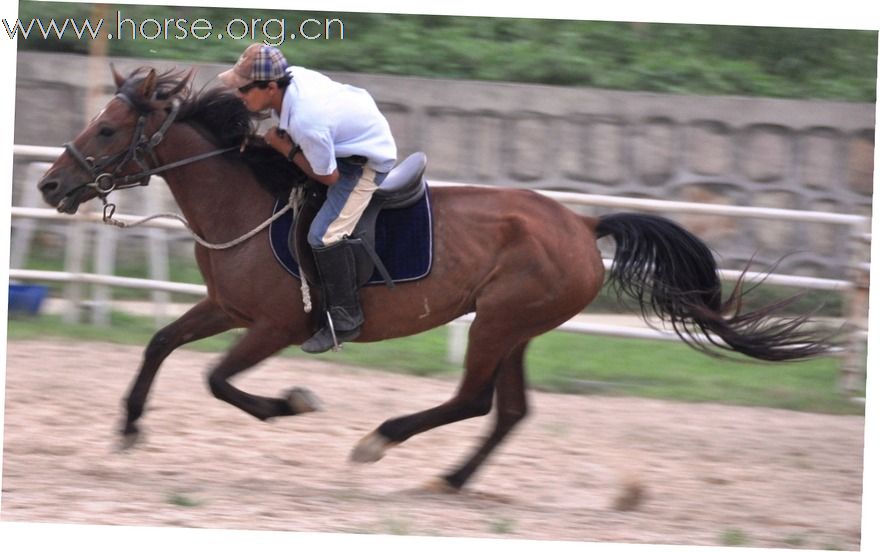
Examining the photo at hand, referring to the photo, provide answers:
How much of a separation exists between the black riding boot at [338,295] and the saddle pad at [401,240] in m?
0.15

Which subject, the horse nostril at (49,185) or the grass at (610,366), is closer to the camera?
the horse nostril at (49,185)

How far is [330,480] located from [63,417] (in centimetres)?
181

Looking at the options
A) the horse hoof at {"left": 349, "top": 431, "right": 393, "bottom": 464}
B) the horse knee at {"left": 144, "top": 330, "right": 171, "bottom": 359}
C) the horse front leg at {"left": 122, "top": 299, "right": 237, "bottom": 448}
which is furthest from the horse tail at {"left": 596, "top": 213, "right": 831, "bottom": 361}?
the horse knee at {"left": 144, "top": 330, "right": 171, "bottom": 359}

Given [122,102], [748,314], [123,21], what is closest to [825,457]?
[748,314]

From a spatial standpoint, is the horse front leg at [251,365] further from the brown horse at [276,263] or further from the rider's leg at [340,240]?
the rider's leg at [340,240]

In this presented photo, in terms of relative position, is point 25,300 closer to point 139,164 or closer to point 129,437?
point 129,437

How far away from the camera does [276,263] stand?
17.3 ft

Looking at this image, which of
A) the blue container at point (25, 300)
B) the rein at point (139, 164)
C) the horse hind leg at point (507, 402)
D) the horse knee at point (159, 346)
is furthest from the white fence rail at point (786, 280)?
the horse knee at point (159, 346)

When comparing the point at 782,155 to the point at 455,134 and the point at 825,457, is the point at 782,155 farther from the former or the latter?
the point at 825,457

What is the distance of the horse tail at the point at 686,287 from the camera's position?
568cm

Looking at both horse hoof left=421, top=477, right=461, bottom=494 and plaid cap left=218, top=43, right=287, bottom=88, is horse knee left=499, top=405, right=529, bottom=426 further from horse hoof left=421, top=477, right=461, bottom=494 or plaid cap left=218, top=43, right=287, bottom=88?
plaid cap left=218, top=43, right=287, bottom=88

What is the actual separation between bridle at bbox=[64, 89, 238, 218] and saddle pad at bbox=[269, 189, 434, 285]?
532mm

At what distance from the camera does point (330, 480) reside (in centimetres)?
551

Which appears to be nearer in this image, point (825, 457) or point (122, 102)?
point (122, 102)
